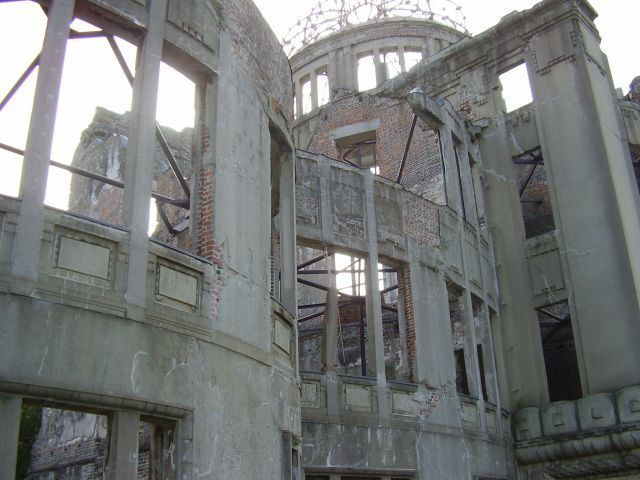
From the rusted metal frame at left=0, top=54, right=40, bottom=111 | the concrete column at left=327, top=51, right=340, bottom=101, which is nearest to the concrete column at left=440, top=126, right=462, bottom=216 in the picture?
the rusted metal frame at left=0, top=54, right=40, bottom=111

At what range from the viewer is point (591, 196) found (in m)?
16.5

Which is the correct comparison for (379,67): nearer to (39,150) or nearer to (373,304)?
(373,304)

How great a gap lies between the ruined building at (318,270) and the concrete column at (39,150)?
0.9 inches

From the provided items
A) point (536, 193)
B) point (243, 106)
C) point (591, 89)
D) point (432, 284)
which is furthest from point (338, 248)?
point (536, 193)

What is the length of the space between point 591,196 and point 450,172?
321cm

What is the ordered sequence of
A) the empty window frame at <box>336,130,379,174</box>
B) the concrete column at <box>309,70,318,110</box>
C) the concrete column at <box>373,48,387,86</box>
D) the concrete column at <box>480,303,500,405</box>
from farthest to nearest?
the concrete column at <box>309,70,318,110</box>
the concrete column at <box>373,48,387,86</box>
the empty window frame at <box>336,130,379,174</box>
the concrete column at <box>480,303,500,405</box>

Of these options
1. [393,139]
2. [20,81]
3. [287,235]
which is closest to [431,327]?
[287,235]

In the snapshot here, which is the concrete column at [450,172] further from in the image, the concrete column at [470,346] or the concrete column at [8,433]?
the concrete column at [8,433]

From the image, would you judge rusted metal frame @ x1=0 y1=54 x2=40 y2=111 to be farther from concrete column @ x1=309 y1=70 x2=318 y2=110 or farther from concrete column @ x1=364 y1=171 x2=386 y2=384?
concrete column @ x1=309 y1=70 x2=318 y2=110

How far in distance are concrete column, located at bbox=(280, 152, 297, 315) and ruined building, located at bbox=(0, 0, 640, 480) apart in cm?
4

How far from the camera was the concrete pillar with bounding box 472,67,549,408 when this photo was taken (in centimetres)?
1661

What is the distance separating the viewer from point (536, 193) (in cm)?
2127

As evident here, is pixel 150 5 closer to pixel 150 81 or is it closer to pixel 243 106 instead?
pixel 150 81

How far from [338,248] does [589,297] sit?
6207mm
